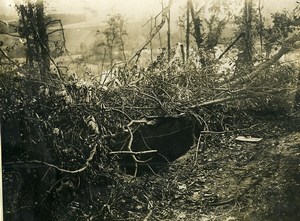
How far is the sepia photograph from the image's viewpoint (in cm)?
176

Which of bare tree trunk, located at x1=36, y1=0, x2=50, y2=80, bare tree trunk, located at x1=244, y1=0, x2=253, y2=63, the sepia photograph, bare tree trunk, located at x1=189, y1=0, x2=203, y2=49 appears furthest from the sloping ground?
bare tree trunk, located at x1=36, y1=0, x2=50, y2=80

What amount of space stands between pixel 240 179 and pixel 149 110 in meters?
0.48

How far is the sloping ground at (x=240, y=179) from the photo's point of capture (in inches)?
70.2

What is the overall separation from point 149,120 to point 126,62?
0.86 feet

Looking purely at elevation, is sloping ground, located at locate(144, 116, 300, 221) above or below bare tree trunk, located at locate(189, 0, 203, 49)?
below

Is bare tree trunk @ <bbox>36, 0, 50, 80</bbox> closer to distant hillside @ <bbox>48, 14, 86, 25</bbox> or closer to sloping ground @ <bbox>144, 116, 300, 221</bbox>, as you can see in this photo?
distant hillside @ <bbox>48, 14, 86, 25</bbox>

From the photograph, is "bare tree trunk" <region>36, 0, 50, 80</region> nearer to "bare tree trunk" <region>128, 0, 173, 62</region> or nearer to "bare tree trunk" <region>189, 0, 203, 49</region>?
"bare tree trunk" <region>128, 0, 173, 62</region>

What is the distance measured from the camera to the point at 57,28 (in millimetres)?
1759

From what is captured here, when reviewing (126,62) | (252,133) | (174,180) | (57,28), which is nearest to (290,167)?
(252,133)

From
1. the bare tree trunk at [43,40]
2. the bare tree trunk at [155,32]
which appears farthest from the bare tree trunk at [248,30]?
the bare tree trunk at [43,40]

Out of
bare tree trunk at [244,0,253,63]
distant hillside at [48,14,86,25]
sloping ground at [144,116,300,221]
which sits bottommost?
sloping ground at [144,116,300,221]

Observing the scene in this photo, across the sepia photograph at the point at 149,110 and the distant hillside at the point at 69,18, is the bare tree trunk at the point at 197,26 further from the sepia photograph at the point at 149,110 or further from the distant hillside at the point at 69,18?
→ the distant hillside at the point at 69,18

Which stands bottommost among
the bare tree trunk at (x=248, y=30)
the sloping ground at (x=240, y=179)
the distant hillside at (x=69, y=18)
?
the sloping ground at (x=240, y=179)

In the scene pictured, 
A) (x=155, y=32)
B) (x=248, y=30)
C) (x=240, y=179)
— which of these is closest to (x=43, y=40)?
(x=155, y=32)
